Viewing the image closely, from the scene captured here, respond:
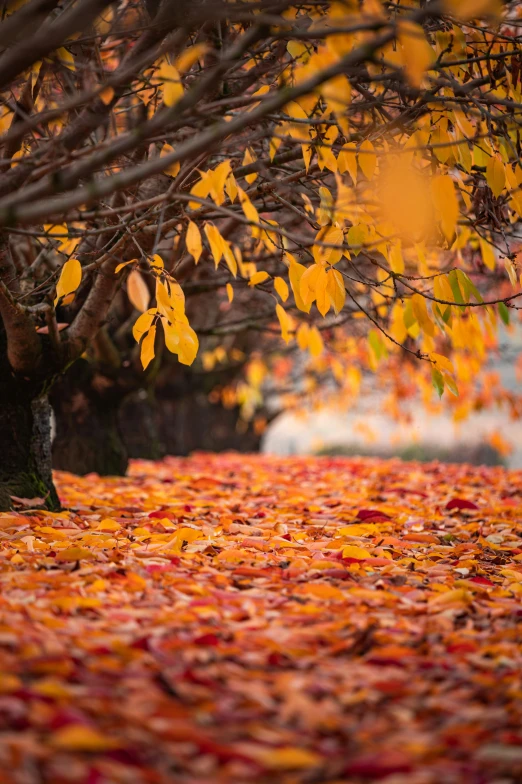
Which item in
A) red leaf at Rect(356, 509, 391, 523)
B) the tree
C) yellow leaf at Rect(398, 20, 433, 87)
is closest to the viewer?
yellow leaf at Rect(398, 20, 433, 87)

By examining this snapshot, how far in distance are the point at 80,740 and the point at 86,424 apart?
4424 millimetres

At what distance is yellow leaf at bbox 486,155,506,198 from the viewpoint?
2.48 metres

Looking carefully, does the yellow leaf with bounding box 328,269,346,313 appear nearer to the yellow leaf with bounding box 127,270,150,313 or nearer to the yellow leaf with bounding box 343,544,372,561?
the yellow leaf with bounding box 127,270,150,313

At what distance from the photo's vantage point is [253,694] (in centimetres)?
159

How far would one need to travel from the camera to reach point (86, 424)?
559cm

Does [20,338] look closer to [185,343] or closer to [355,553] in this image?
[185,343]

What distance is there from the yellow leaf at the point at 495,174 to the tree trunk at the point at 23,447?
2531 millimetres

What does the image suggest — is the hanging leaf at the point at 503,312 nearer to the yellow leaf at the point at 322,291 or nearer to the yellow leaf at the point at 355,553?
the yellow leaf at the point at 322,291

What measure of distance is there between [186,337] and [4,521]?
127 centimetres

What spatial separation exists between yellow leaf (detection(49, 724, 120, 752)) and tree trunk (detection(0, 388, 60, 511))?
2364 millimetres

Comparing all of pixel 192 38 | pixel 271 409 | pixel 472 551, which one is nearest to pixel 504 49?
pixel 192 38

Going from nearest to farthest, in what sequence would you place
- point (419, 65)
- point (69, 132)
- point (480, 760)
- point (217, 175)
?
1. point (480, 760)
2. point (419, 65)
3. point (217, 175)
4. point (69, 132)

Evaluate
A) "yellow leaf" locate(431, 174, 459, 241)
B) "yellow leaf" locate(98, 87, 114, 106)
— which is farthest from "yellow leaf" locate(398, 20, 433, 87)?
"yellow leaf" locate(98, 87, 114, 106)

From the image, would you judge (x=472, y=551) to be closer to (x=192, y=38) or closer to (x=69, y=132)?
(x=69, y=132)
